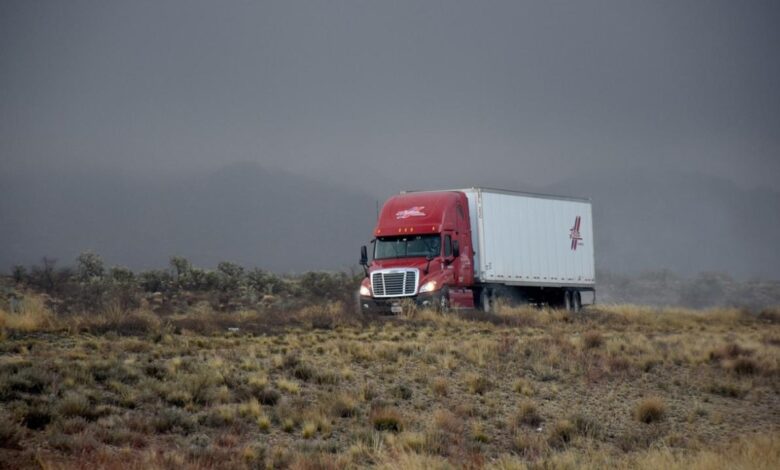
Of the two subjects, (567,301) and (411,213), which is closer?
(411,213)

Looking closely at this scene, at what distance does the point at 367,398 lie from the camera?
16781 mm

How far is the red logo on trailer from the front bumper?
512 inches

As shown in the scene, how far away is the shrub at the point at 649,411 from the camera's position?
16.6 m

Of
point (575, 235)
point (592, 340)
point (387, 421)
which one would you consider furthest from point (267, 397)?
point (575, 235)

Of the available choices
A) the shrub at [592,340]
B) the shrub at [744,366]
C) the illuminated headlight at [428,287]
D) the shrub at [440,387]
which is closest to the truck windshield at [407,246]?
the illuminated headlight at [428,287]

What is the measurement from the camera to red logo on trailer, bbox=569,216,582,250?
43.5 meters

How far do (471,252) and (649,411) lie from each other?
1861 centimetres

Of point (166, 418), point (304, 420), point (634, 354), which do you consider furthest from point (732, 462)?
point (634, 354)

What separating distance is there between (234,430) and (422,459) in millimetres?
3197

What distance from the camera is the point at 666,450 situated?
13055 mm

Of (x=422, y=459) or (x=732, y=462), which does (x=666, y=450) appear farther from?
(x=422, y=459)

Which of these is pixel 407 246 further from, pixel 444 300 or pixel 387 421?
pixel 387 421

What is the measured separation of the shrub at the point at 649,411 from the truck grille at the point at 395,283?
15.7 metres

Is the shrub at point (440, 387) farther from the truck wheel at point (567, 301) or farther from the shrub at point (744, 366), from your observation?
the truck wheel at point (567, 301)
